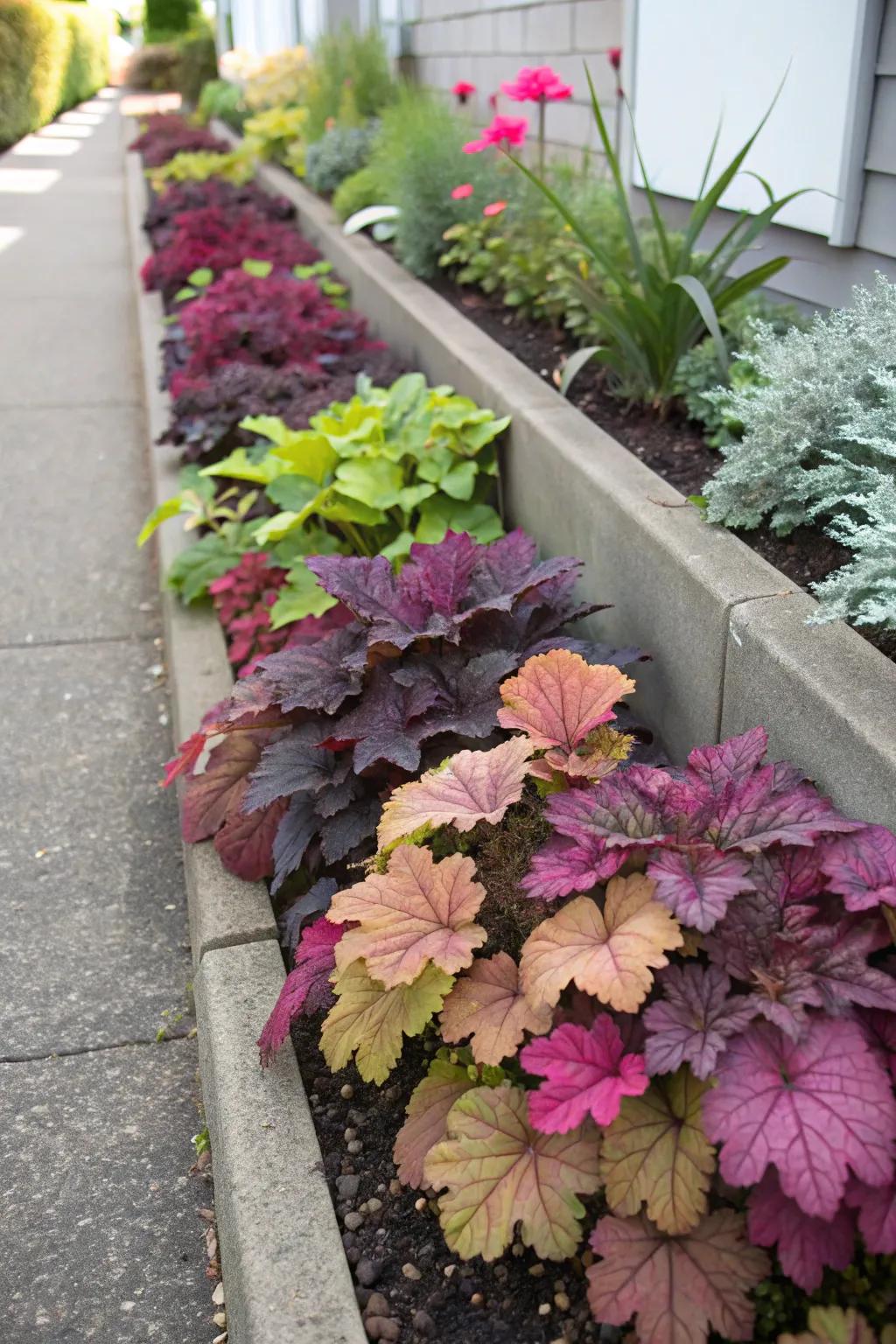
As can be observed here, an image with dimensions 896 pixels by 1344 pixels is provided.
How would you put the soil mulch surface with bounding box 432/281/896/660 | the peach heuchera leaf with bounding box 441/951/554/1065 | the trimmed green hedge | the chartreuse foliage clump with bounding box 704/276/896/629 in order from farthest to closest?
1. the trimmed green hedge
2. the soil mulch surface with bounding box 432/281/896/660
3. the chartreuse foliage clump with bounding box 704/276/896/629
4. the peach heuchera leaf with bounding box 441/951/554/1065

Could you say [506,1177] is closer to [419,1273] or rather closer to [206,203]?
[419,1273]

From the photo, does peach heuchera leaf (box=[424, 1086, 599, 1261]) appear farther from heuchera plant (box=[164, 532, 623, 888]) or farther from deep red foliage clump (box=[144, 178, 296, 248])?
deep red foliage clump (box=[144, 178, 296, 248])

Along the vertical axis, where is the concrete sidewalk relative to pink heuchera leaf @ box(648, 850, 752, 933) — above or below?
below

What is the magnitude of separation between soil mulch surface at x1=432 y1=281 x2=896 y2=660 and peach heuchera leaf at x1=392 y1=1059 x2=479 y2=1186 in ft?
3.52

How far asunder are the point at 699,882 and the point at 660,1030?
22 cm

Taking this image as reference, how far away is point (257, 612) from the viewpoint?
3.63m

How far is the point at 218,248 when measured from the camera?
720 cm

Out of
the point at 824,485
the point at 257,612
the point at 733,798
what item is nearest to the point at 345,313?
the point at 257,612

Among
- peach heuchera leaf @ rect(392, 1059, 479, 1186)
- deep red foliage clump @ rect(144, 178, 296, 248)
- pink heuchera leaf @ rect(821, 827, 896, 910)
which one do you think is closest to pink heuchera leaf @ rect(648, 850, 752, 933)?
pink heuchera leaf @ rect(821, 827, 896, 910)

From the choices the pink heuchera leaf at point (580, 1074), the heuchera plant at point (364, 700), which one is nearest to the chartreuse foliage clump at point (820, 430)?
the heuchera plant at point (364, 700)

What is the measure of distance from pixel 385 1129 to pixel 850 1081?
35.1 inches

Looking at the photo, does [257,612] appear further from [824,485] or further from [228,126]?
[228,126]

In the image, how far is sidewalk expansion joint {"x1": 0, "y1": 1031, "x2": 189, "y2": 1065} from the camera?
2441 mm

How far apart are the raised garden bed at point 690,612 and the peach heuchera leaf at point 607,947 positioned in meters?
0.43
